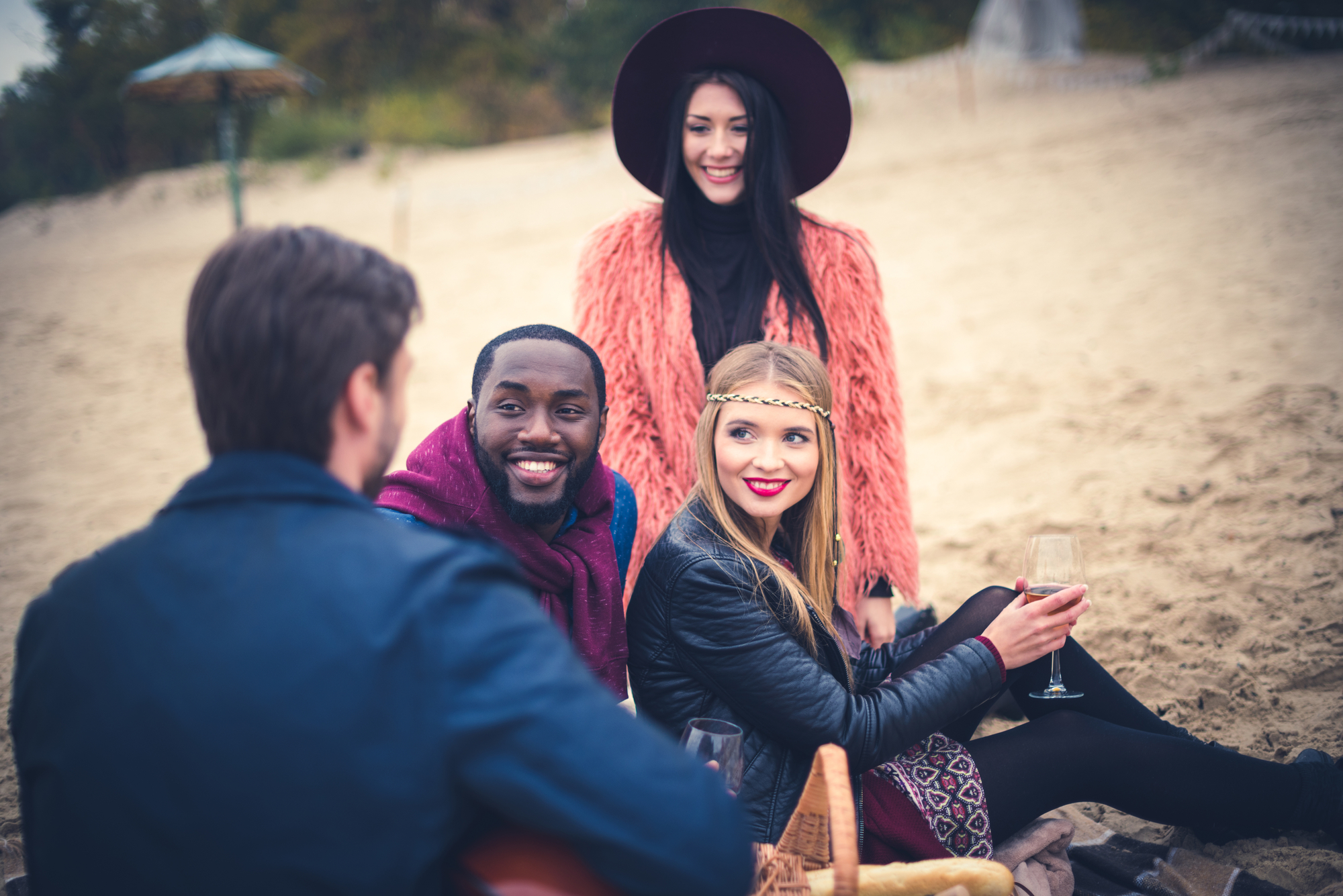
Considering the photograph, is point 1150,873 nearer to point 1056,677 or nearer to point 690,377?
point 1056,677

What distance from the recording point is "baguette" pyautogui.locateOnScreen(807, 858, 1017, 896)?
5.16 feet

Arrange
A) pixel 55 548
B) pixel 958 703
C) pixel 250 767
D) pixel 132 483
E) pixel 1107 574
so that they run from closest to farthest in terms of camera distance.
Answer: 1. pixel 250 767
2. pixel 958 703
3. pixel 1107 574
4. pixel 55 548
5. pixel 132 483

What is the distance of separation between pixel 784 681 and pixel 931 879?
1.47 ft

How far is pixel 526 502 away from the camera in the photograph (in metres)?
1.99

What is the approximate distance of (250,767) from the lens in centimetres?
99

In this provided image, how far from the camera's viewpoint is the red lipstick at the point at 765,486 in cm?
203

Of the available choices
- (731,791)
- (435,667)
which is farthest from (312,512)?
(731,791)

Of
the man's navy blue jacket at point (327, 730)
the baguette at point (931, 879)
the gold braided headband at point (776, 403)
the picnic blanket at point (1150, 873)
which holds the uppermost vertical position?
the gold braided headband at point (776, 403)

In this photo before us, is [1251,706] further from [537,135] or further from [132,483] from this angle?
[537,135]

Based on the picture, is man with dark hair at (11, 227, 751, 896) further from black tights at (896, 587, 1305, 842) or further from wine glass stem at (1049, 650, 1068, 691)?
wine glass stem at (1049, 650, 1068, 691)

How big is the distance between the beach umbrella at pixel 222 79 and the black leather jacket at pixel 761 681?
36.6ft

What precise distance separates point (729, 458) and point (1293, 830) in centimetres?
179

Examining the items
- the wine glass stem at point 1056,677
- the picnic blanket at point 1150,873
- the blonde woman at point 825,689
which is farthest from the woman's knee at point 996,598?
the picnic blanket at point 1150,873

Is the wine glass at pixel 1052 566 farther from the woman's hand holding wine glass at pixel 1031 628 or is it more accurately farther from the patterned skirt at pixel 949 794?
the patterned skirt at pixel 949 794
